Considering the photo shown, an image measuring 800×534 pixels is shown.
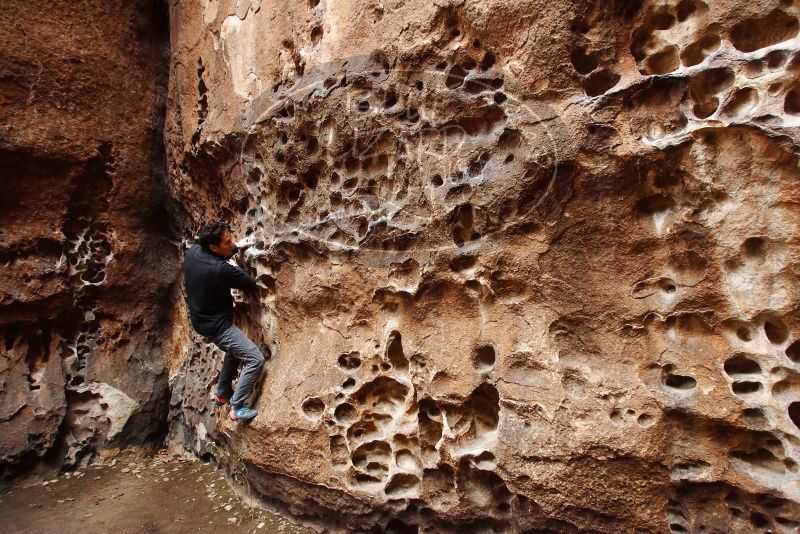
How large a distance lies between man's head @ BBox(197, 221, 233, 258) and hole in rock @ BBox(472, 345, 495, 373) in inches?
61.2

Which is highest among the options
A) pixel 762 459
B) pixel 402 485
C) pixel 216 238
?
pixel 216 238

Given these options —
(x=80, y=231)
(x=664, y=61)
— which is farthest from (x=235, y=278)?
(x=664, y=61)

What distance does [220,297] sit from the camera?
9.76ft

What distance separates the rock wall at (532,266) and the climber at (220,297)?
12 cm

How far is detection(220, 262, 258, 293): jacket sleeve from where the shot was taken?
9.41ft

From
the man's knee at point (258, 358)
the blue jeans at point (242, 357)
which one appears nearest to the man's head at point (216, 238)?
the blue jeans at point (242, 357)

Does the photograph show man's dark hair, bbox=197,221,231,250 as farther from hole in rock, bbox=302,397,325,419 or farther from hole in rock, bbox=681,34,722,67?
hole in rock, bbox=681,34,722,67

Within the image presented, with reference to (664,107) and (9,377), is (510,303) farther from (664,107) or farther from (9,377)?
(9,377)

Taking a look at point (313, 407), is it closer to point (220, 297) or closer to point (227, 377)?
point (227, 377)

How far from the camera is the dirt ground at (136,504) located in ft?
9.46

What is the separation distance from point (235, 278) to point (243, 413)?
0.77 m

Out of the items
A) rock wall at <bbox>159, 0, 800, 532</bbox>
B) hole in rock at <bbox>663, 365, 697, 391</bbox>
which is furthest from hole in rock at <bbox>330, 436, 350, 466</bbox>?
hole in rock at <bbox>663, 365, 697, 391</bbox>

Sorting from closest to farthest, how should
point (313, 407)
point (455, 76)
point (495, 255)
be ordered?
point (495, 255), point (455, 76), point (313, 407)

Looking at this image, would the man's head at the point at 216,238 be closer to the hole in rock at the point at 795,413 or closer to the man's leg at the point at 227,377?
the man's leg at the point at 227,377
